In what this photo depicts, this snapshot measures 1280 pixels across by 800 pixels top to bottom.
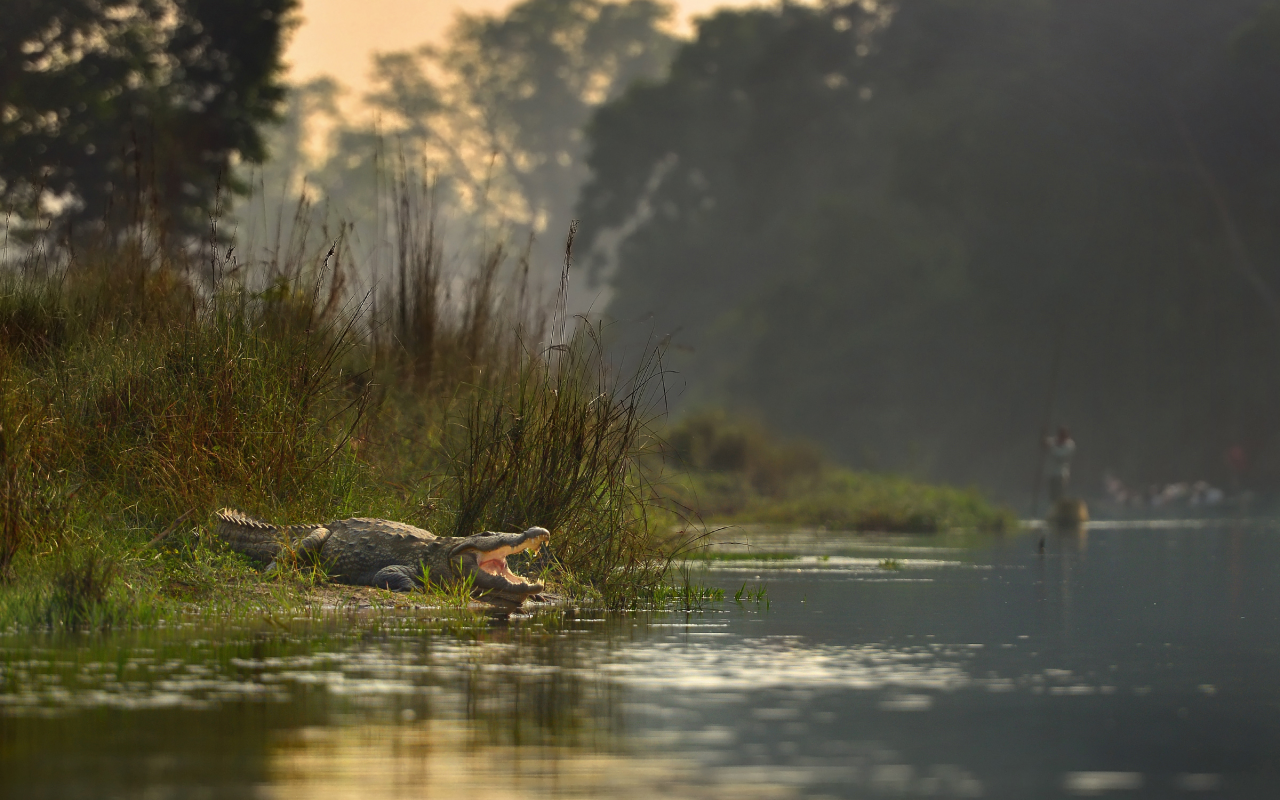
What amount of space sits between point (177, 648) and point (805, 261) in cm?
3905

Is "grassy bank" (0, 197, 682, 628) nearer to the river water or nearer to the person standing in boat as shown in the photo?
the river water

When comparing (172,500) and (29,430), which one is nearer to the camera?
(29,430)

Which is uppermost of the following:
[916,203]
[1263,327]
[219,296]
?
[916,203]

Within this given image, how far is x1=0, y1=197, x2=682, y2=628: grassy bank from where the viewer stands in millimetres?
10203

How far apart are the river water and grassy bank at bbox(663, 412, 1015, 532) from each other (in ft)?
40.5

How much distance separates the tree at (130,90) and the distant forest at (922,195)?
0.16 ft

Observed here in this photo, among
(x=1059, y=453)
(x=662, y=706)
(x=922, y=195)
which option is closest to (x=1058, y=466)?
(x=1059, y=453)

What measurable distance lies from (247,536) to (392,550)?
85 cm

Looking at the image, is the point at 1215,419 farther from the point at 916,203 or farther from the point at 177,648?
the point at 177,648

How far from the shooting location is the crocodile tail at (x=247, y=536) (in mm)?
10664

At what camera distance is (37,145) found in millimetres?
27734

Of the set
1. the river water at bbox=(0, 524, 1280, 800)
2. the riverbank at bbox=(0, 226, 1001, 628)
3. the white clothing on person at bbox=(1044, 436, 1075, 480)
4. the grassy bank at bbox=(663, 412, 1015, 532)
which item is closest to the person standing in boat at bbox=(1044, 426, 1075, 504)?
the white clothing on person at bbox=(1044, 436, 1075, 480)

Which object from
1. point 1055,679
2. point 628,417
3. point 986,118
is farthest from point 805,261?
point 1055,679

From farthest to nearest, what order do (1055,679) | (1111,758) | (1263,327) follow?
(1263,327) < (1055,679) < (1111,758)
